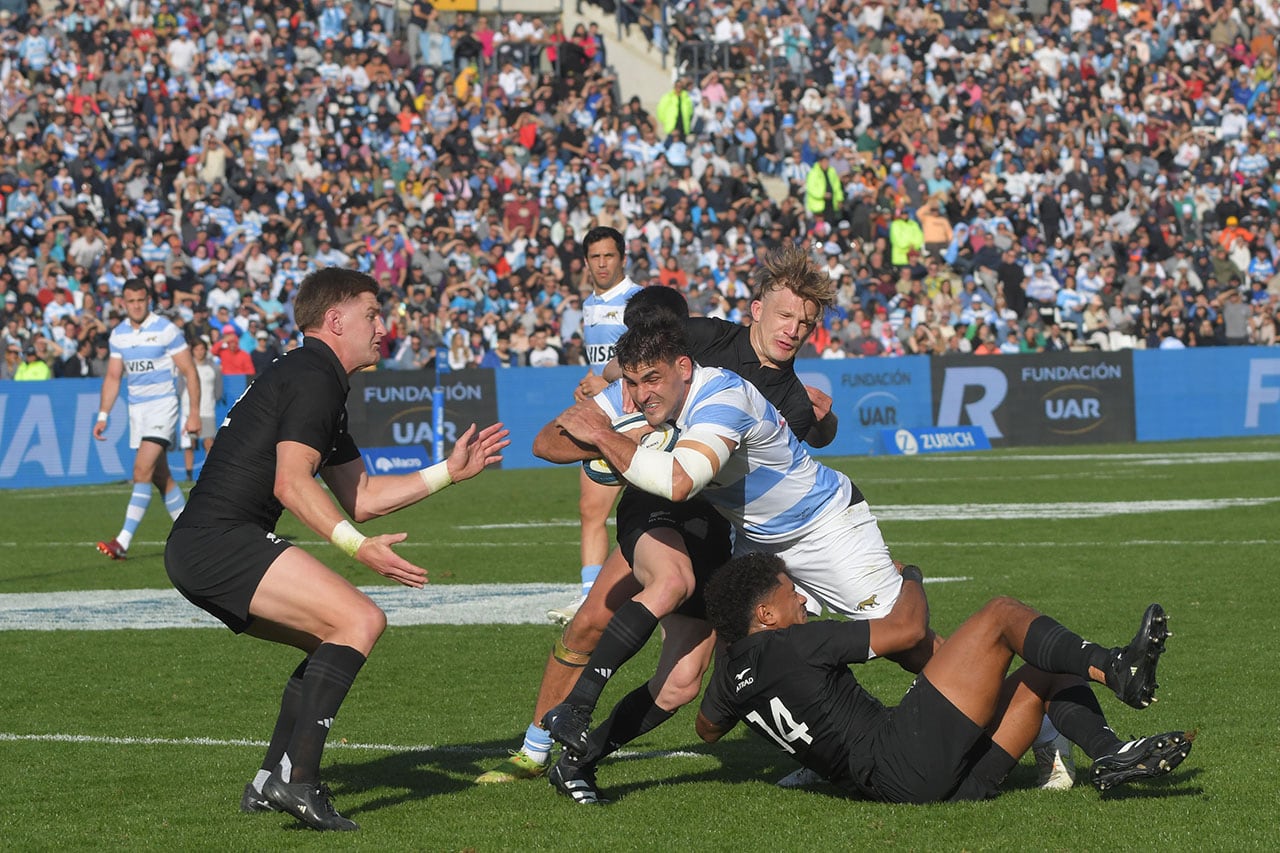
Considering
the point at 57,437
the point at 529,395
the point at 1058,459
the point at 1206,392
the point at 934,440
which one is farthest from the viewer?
the point at 1206,392

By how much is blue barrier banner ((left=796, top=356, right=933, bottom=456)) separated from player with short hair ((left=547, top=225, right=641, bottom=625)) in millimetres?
14962

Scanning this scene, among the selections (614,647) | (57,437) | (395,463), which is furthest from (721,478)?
(57,437)

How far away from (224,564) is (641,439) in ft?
5.29

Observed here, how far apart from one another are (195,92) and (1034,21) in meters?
19.8

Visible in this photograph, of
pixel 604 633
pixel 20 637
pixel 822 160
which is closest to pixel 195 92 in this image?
pixel 822 160

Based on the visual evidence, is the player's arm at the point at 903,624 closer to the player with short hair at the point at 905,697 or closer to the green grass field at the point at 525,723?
the player with short hair at the point at 905,697

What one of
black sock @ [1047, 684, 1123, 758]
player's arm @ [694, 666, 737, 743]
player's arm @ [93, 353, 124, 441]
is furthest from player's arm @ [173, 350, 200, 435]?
black sock @ [1047, 684, 1123, 758]

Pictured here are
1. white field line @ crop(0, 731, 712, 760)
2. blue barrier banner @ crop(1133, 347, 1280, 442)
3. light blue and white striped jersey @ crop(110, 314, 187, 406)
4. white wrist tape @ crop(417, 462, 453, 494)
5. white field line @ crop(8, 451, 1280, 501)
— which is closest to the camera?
white wrist tape @ crop(417, 462, 453, 494)

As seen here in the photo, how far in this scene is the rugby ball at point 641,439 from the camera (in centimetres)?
679

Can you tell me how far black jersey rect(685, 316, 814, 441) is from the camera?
7852 millimetres

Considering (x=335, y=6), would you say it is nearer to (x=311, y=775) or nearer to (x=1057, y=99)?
(x=1057, y=99)

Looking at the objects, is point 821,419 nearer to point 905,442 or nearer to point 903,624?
point 903,624

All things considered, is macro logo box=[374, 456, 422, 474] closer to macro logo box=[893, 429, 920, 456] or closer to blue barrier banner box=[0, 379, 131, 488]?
blue barrier banner box=[0, 379, 131, 488]

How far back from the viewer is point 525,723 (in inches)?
327
